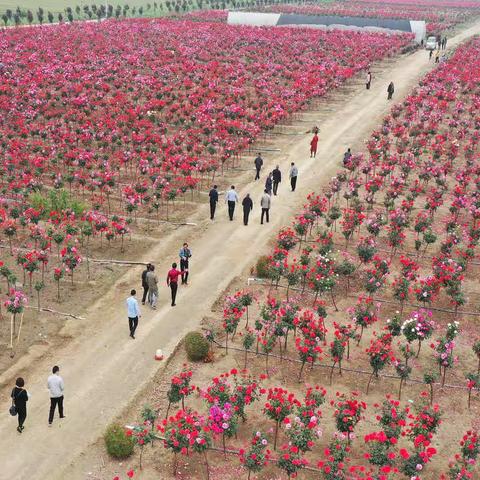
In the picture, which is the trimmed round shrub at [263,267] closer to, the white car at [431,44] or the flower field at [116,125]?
the flower field at [116,125]

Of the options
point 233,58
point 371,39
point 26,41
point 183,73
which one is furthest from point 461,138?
point 26,41

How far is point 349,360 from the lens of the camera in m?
18.7

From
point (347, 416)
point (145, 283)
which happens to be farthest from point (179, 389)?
point (145, 283)

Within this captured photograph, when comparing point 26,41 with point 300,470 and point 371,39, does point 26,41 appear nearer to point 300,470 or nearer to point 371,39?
point 371,39

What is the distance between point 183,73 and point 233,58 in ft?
32.6

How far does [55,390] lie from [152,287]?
→ 5876 mm

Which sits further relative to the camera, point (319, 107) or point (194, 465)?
point (319, 107)

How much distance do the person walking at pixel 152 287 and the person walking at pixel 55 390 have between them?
216 inches

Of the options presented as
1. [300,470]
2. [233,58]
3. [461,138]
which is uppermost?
[233,58]

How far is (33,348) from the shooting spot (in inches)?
742

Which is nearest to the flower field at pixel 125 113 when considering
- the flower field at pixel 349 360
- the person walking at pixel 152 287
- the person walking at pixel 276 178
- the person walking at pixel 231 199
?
the person walking at pixel 231 199

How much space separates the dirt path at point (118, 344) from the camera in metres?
15.1

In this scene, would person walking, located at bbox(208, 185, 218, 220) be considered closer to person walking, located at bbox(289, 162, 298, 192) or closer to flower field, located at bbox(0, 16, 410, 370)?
flower field, located at bbox(0, 16, 410, 370)

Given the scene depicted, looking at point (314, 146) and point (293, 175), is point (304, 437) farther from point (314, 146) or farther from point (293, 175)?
point (314, 146)
